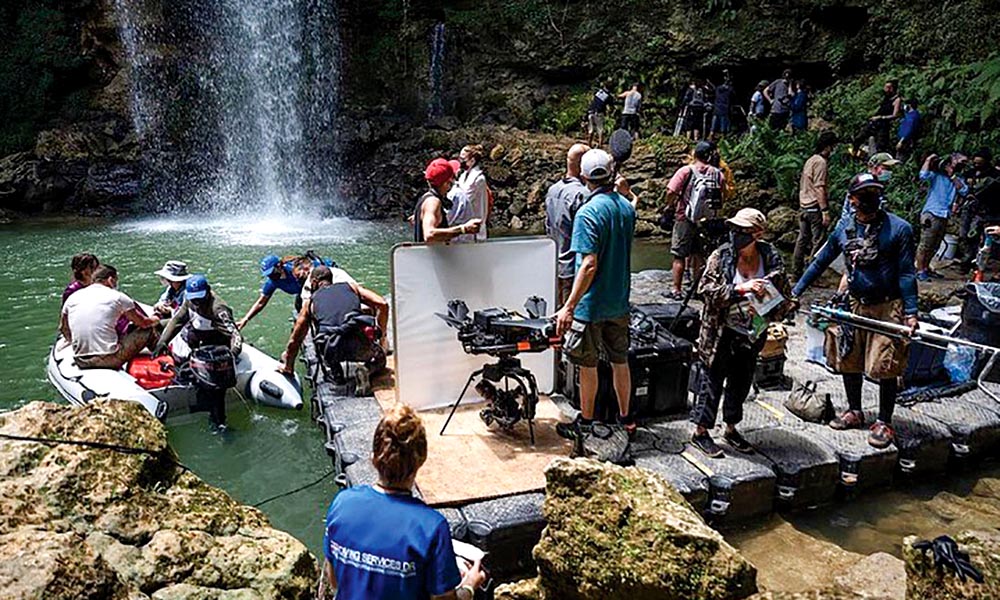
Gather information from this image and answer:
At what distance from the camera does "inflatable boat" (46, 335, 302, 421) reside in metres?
5.68

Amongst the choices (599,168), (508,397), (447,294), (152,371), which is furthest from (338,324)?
(599,168)

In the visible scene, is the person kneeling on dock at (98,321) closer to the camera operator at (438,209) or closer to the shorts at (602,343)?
the camera operator at (438,209)

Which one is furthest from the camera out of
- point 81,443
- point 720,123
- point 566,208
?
point 720,123

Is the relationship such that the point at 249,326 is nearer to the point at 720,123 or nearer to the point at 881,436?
the point at 881,436

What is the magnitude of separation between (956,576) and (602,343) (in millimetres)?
2491

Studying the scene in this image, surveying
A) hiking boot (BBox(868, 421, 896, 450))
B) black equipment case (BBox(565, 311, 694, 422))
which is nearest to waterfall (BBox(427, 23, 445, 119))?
black equipment case (BBox(565, 311, 694, 422))

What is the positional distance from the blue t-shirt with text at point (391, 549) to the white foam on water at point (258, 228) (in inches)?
493

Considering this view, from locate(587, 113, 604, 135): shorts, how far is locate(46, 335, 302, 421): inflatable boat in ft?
43.0

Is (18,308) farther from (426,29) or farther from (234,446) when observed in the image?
(426,29)

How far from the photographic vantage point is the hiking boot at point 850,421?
4961 millimetres

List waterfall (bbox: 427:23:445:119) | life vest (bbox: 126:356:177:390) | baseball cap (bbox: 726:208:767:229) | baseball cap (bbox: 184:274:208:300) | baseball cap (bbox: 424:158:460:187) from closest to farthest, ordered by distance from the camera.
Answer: baseball cap (bbox: 726:208:767:229)
baseball cap (bbox: 424:158:460:187)
baseball cap (bbox: 184:274:208:300)
life vest (bbox: 126:356:177:390)
waterfall (bbox: 427:23:445:119)

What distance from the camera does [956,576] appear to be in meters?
2.26

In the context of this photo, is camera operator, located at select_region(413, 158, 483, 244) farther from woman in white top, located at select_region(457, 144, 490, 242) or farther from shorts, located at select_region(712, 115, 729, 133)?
shorts, located at select_region(712, 115, 729, 133)

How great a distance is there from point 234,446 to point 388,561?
146 inches
